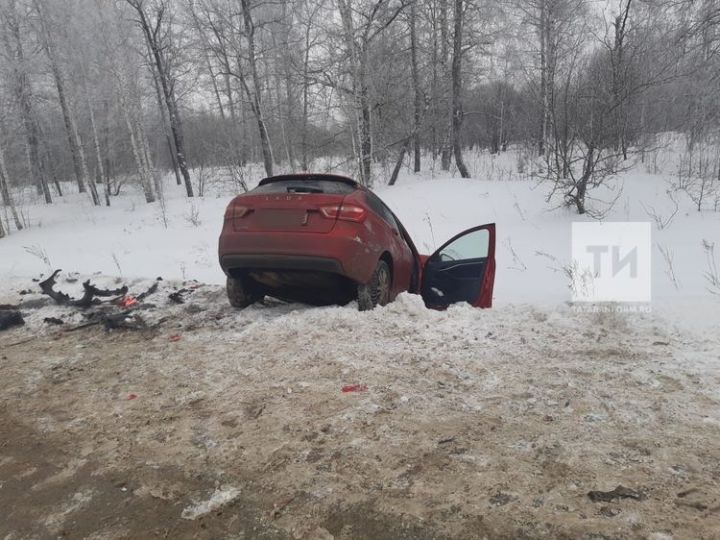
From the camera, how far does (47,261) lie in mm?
9938

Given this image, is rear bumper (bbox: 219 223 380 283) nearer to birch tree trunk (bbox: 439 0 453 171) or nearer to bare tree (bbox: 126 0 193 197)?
birch tree trunk (bbox: 439 0 453 171)

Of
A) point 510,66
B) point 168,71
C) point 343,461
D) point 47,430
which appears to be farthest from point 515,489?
point 510,66

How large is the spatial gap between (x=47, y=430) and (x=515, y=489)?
118 inches

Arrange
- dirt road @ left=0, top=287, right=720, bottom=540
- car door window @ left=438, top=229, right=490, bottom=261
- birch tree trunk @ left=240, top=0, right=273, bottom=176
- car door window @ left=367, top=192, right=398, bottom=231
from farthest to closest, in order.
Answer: birch tree trunk @ left=240, top=0, right=273, bottom=176, car door window @ left=438, top=229, right=490, bottom=261, car door window @ left=367, top=192, right=398, bottom=231, dirt road @ left=0, top=287, right=720, bottom=540

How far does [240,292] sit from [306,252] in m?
1.37

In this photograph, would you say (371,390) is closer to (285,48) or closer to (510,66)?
(285,48)

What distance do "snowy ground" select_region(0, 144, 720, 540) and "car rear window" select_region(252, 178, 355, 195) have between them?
4.20ft

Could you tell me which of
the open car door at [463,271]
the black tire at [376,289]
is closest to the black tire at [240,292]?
the black tire at [376,289]

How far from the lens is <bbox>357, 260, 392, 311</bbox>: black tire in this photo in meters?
5.04

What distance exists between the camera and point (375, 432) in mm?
2869

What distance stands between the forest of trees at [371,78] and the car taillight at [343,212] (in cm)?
730

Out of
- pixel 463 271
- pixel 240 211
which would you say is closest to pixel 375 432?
pixel 240 211

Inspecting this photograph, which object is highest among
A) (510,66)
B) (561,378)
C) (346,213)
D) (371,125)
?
(510,66)

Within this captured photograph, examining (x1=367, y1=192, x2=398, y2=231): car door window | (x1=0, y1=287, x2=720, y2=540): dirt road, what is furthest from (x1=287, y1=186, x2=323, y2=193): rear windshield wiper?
(x1=0, y1=287, x2=720, y2=540): dirt road
